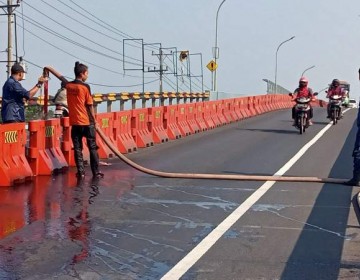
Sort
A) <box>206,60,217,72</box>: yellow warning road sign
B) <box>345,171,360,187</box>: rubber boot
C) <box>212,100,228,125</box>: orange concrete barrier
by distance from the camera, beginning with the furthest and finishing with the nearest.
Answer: <box>206,60,217,72</box>: yellow warning road sign, <box>212,100,228,125</box>: orange concrete barrier, <box>345,171,360,187</box>: rubber boot

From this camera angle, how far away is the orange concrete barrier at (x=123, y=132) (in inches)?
647

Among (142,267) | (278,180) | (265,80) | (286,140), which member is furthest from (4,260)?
(265,80)

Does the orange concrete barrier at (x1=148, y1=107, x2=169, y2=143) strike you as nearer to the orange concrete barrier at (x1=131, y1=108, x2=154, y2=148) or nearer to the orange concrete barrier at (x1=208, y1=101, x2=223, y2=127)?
the orange concrete barrier at (x1=131, y1=108, x2=154, y2=148)

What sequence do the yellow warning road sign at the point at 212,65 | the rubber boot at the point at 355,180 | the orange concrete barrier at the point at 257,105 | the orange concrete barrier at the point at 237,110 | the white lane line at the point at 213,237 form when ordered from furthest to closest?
the yellow warning road sign at the point at 212,65
the orange concrete barrier at the point at 257,105
the orange concrete barrier at the point at 237,110
the rubber boot at the point at 355,180
the white lane line at the point at 213,237

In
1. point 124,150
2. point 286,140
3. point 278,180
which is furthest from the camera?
point 286,140

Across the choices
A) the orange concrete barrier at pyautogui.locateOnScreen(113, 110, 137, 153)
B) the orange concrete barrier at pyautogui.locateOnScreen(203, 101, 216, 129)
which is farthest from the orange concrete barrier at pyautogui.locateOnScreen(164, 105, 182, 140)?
the orange concrete barrier at pyautogui.locateOnScreen(203, 101, 216, 129)

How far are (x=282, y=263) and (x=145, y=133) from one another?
1247 centimetres

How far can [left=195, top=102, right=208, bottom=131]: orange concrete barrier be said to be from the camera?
25.1 meters

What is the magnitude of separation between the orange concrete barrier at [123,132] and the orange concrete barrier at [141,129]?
1.00ft

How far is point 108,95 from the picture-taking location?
28.4 metres

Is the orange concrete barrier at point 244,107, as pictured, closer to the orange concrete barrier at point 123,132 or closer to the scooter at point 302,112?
the scooter at point 302,112

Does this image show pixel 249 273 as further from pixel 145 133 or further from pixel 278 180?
pixel 145 133

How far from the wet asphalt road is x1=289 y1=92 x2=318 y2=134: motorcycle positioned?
26.9ft

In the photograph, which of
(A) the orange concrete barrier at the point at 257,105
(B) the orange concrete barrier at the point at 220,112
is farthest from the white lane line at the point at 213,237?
(A) the orange concrete barrier at the point at 257,105
